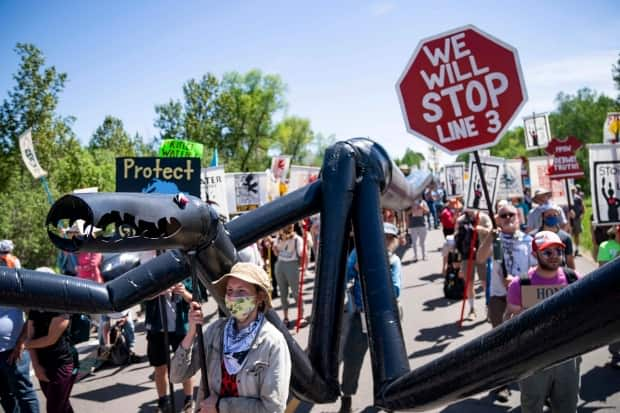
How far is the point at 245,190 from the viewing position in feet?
37.9

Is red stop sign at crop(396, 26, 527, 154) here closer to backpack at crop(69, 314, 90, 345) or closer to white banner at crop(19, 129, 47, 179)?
backpack at crop(69, 314, 90, 345)

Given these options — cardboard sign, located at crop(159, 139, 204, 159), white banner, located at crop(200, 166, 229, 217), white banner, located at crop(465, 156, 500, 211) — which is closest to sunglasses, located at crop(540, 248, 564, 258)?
white banner, located at crop(465, 156, 500, 211)

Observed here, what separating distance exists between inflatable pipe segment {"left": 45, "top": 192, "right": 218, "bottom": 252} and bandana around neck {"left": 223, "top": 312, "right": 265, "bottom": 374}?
0.89 metres

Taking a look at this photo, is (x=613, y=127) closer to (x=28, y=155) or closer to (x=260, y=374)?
(x=260, y=374)

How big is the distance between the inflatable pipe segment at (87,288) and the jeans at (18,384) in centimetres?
346

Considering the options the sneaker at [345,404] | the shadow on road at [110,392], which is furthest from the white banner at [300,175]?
the sneaker at [345,404]

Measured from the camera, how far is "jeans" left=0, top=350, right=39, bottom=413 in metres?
4.56

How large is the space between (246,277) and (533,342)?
1386 mm

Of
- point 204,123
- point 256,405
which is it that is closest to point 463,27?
point 256,405

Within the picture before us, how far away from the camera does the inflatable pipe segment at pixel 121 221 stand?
4.44 feet

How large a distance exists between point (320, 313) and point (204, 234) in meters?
0.62

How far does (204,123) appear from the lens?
136ft

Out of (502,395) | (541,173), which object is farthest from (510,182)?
(502,395)

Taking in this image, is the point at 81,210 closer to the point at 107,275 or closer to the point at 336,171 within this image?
the point at 336,171
